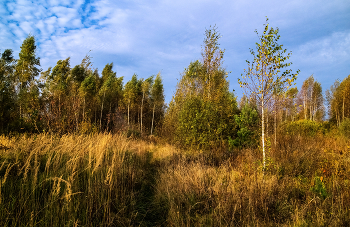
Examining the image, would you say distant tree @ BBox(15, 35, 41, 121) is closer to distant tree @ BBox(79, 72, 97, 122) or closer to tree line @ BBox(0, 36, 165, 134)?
tree line @ BBox(0, 36, 165, 134)

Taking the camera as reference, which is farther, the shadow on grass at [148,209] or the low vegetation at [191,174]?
the shadow on grass at [148,209]

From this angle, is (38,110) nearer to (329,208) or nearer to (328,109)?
(329,208)

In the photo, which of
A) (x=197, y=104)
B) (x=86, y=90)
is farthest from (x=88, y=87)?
(x=197, y=104)

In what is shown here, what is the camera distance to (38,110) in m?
10.6

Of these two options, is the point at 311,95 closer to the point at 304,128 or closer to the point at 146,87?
the point at 304,128

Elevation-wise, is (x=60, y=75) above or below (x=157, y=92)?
above

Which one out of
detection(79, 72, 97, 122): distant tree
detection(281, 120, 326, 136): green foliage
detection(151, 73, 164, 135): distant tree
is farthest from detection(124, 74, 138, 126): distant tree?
detection(281, 120, 326, 136): green foliage

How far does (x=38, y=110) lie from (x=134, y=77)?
21676 mm

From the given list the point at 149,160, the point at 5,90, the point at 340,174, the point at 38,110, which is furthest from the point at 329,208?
the point at 5,90

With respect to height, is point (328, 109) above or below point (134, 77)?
below

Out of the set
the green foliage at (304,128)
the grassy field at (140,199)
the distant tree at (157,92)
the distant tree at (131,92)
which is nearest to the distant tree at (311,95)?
the green foliage at (304,128)

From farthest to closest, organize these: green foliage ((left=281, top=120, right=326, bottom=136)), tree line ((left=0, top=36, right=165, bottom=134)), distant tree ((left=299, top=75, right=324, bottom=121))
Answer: distant tree ((left=299, top=75, right=324, bottom=121)), tree line ((left=0, top=36, right=165, bottom=134)), green foliage ((left=281, top=120, right=326, bottom=136))

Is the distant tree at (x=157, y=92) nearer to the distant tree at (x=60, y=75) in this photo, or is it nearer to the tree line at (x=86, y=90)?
the tree line at (x=86, y=90)

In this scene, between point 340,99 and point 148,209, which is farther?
point 340,99
